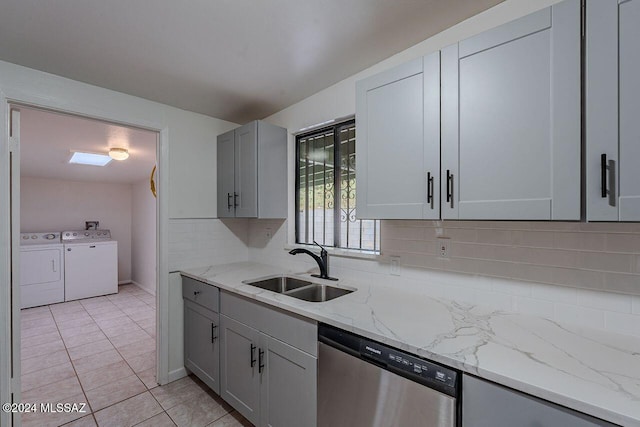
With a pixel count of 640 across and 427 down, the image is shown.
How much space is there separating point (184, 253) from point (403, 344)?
209cm

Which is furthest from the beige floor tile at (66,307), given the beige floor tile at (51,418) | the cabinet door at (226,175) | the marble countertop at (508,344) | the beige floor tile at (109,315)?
the marble countertop at (508,344)

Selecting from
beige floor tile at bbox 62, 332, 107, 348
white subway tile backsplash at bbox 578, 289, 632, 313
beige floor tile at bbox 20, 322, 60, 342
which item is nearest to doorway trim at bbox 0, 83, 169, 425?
beige floor tile at bbox 62, 332, 107, 348

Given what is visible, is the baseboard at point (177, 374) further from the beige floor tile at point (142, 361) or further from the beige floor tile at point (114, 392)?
the beige floor tile at point (142, 361)

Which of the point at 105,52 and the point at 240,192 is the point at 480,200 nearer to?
the point at 240,192

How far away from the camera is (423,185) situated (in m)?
1.32

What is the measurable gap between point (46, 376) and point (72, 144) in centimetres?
238

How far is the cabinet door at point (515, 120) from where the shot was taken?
981 millimetres

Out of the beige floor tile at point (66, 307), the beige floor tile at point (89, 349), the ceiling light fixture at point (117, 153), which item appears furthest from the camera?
the beige floor tile at point (66, 307)

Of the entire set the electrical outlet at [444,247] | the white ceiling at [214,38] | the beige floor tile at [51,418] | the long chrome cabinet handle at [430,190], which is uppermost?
the white ceiling at [214,38]

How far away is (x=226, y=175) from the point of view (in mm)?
2588

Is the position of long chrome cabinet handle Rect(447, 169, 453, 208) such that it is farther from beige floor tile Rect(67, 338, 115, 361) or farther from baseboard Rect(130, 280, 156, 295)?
baseboard Rect(130, 280, 156, 295)

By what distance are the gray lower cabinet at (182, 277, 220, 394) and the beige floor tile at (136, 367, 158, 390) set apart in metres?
0.28

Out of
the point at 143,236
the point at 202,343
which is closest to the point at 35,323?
the point at 143,236

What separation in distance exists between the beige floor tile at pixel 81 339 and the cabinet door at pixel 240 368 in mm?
2253
